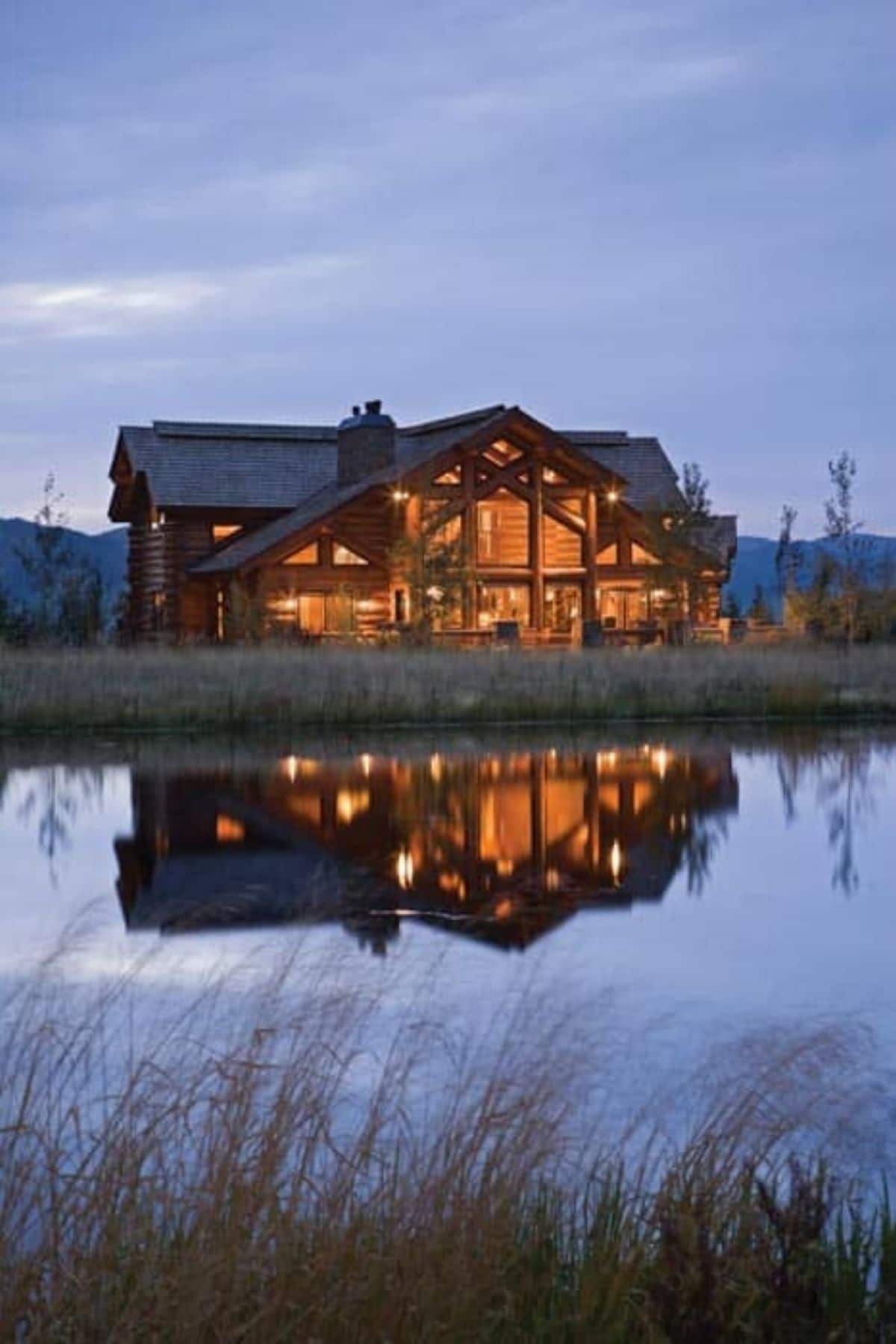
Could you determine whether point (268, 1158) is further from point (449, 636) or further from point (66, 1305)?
point (449, 636)

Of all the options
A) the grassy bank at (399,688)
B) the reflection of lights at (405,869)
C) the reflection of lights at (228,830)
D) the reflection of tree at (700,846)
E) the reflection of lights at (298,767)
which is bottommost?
the reflection of tree at (700,846)

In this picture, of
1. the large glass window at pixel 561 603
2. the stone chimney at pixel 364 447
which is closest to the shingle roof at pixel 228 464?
the stone chimney at pixel 364 447

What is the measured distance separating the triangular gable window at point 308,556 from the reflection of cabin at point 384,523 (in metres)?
0.06

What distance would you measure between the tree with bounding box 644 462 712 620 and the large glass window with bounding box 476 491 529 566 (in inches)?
132

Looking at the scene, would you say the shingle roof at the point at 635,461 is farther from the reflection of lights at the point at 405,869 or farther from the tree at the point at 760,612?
the reflection of lights at the point at 405,869

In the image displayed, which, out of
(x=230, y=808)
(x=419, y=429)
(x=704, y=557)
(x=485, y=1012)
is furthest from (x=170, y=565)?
(x=485, y=1012)

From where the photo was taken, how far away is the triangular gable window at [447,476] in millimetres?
42094

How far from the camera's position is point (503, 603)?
1772 inches

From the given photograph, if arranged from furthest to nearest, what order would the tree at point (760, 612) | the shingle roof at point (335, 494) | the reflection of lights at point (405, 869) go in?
the tree at point (760, 612) → the shingle roof at point (335, 494) → the reflection of lights at point (405, 869)

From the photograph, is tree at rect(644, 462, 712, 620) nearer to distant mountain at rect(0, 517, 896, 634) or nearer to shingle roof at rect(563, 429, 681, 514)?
shingle roof at rect(563, 429, 681, 514)

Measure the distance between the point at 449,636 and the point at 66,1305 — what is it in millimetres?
33720

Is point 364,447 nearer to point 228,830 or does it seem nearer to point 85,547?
point 228,830

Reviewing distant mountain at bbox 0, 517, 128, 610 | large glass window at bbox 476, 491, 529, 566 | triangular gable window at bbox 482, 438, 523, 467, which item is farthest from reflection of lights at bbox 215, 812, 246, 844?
distant mountain at bbox 0, 517, 128, 610

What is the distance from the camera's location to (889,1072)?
743cm
